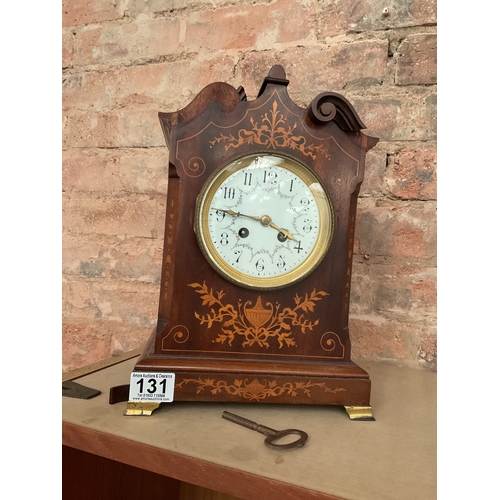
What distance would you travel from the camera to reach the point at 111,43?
125cm

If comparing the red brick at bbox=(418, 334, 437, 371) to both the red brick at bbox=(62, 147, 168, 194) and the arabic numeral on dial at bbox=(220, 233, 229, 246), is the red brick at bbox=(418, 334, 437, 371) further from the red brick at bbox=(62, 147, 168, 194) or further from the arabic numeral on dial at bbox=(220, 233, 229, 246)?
the red brick at bbox=(62, 147, 168, 194)

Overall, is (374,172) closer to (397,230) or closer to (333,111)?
(397,230)

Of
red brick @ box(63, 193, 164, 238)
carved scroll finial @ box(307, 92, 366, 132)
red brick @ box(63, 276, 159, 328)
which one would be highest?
carved scroll finial @ box(307, 92, 366, 132)

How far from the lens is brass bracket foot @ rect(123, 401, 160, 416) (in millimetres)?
701

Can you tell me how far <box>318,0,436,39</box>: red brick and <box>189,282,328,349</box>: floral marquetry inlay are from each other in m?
0.68

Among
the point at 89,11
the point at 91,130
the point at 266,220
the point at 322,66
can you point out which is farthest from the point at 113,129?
the point at 266,220

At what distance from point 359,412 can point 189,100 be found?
0.86m

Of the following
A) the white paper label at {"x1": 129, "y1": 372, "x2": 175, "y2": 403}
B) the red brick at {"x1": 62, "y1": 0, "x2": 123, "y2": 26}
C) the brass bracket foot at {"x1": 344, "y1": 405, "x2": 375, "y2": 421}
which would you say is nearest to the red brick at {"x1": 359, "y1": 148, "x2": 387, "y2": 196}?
the brass bracket foot at {"x1": 344, "y1": 405, "x2": 375, "y2": 421}

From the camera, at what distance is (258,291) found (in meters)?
0.77

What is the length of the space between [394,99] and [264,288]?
0.58m

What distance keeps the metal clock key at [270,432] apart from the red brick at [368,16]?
878 millimetres

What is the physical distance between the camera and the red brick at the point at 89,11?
125cm

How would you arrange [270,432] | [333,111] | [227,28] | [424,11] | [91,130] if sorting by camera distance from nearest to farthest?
[270,432] → [333,111] → [424,11] → [227,28] → [91,130]

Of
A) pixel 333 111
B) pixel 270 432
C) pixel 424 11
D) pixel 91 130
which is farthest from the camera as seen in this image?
pixel 91 130
